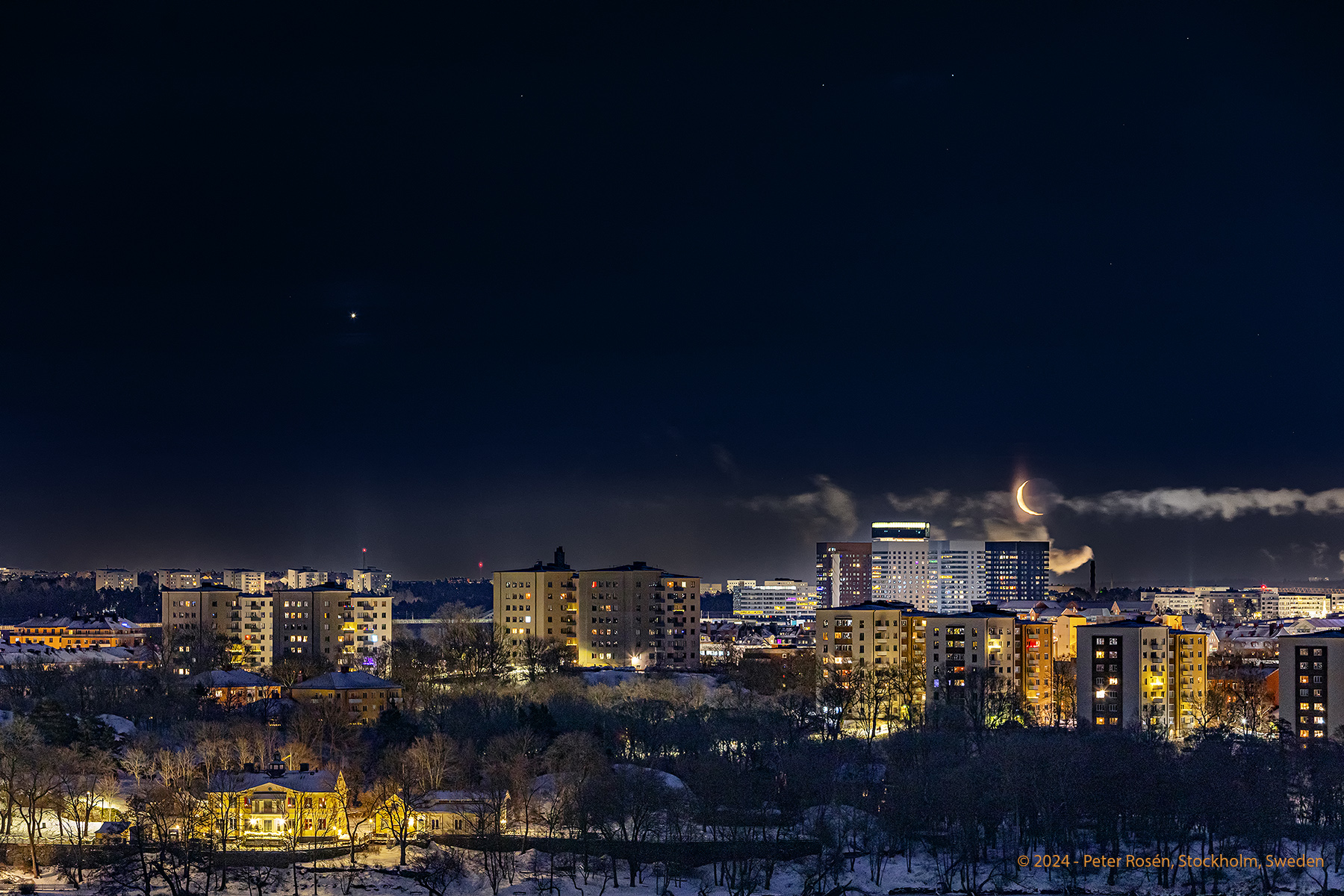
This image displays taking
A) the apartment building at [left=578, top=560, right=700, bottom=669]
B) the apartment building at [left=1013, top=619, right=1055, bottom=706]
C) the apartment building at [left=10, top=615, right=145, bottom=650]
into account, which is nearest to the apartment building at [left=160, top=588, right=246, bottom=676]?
→ the apartment building at [left=10, top=615, right=145, bottom=650]

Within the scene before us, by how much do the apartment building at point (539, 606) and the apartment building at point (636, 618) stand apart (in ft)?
3.04

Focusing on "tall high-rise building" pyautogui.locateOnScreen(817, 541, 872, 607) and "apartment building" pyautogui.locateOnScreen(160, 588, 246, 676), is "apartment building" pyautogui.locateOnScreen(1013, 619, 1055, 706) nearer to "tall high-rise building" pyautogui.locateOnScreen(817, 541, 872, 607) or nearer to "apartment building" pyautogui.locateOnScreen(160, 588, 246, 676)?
"apartment building" pyautogui.locateOnScreen(160, 588, 246, 676)

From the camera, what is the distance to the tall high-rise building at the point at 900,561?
130 m

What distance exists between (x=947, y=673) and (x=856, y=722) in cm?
645

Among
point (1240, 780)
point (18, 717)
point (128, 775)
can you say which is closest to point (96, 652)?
point (18, 717)

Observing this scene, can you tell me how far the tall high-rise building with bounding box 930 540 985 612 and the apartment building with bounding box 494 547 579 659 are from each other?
73.8m

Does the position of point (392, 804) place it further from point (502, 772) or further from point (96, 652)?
point (96, 652)

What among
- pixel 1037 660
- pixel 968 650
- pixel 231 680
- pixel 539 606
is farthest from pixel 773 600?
pixel 231 680

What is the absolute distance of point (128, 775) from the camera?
35.6 metres

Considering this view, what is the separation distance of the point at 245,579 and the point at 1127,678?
8732 cm

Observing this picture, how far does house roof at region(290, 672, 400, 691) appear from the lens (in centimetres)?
4672

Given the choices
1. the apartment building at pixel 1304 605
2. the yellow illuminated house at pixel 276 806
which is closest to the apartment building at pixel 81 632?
the yellow illuminated house at pixel 276 806

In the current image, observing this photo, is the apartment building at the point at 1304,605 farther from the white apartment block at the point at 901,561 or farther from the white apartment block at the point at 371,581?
the white apartment block at the point at 371,581

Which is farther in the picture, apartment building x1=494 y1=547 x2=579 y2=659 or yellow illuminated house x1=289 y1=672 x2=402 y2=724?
apartment building x1=494 y1=547 x2=579 y2=659
